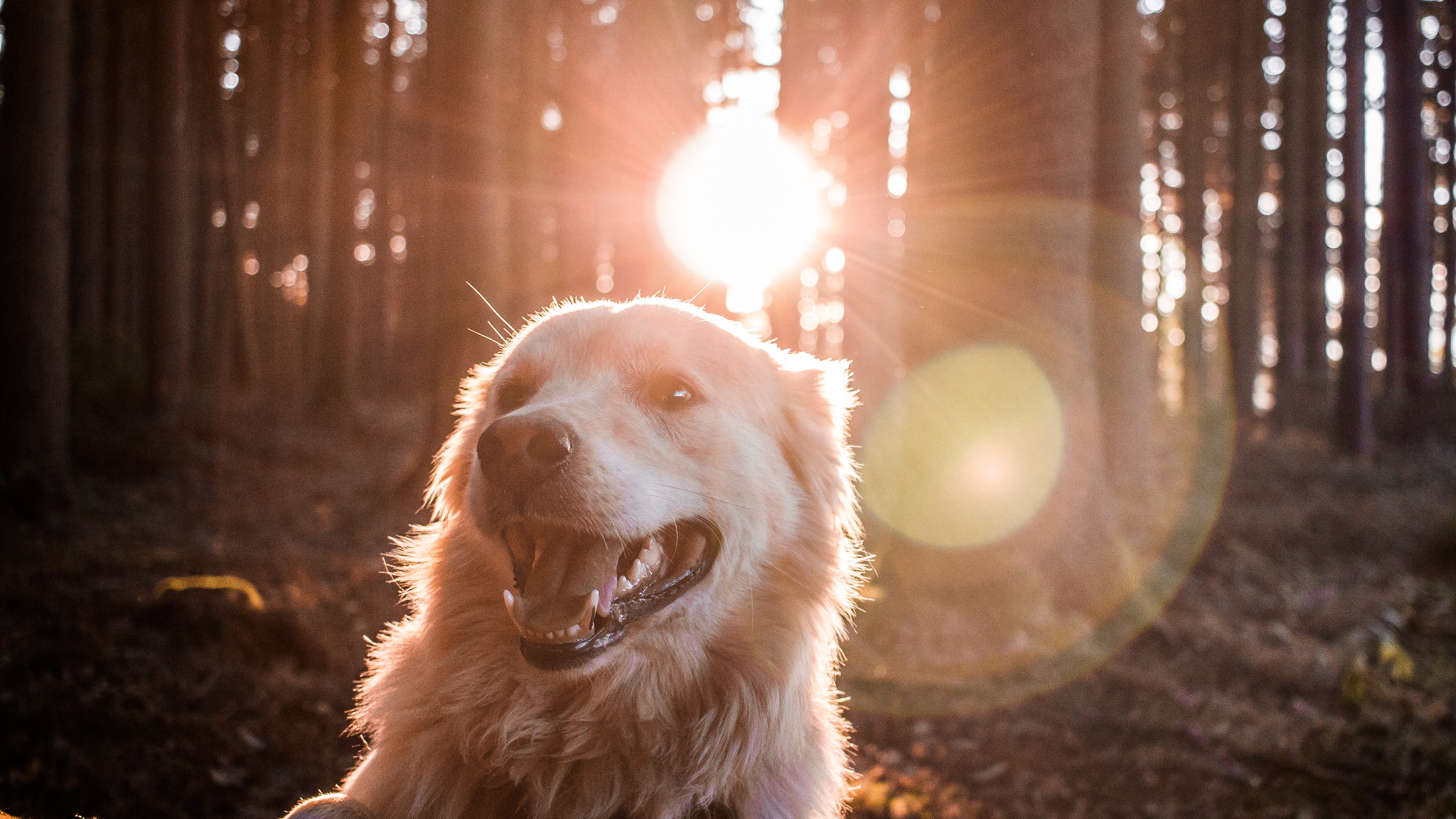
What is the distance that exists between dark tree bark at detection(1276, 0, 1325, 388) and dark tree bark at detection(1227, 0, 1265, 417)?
819 mm

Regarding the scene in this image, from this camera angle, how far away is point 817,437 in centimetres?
310

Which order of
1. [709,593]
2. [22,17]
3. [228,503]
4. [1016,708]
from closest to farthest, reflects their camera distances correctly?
[709,593], [1016,708], [22,17], [228,503]

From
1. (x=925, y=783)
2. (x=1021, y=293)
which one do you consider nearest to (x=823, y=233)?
(x=1021, y=293)

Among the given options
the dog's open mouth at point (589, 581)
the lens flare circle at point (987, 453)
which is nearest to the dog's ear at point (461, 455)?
the dog's open mouth at point (589, 581)

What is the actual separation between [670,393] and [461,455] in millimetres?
845

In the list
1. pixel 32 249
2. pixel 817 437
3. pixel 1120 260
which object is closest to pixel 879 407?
pixel 1120 260

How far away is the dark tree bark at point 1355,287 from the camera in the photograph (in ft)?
45.7

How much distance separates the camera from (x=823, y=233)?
10695 mm

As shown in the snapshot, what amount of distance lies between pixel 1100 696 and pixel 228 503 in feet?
29.5

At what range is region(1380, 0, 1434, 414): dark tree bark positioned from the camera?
49.0ft

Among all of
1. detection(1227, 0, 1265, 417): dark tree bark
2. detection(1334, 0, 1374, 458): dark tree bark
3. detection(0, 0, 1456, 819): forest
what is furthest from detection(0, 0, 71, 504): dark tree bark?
detection(1227, 0, 1265, 417): dark tree bark

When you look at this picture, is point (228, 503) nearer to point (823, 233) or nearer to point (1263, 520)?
point (823, 233)

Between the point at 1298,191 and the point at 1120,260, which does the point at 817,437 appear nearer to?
the point at 1120,260

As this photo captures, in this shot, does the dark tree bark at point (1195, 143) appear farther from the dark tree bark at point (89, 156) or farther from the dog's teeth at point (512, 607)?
the dark tree bark at point (89, 156)
